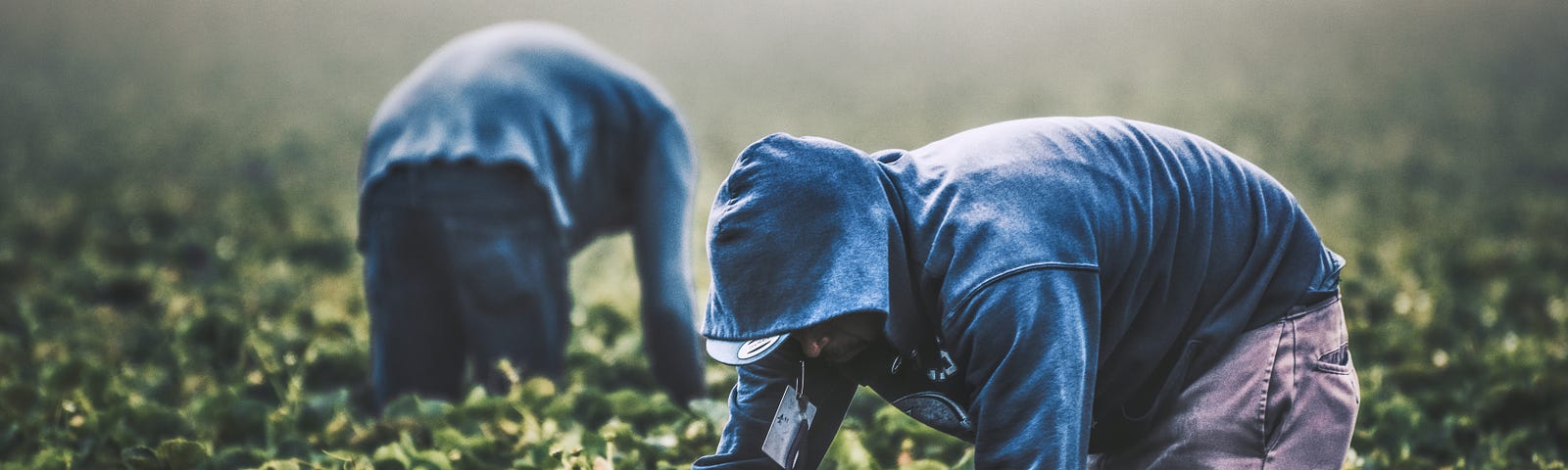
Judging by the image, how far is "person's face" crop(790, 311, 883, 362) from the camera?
1665 millimetres

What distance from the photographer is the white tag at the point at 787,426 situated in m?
1.92

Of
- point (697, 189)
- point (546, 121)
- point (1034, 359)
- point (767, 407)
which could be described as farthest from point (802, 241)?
point (697, 189)

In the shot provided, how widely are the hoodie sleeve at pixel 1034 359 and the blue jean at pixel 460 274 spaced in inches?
71.9

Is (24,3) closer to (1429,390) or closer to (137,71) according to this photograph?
(137,71)

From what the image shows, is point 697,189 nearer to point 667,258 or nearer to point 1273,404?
point 667,258

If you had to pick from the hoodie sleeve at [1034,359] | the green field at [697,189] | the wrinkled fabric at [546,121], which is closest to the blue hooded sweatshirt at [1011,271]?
the hoodie sleeve at [1034,359]

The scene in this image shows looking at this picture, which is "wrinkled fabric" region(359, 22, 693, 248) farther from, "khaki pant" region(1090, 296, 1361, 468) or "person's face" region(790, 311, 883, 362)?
"khaki pant" region(1090, 296, 1361, 468)

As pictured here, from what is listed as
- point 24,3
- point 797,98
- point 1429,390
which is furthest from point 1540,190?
point 24,3

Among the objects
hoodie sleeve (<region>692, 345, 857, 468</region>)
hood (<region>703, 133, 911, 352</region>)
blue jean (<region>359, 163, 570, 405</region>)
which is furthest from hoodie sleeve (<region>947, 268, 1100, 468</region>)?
blue jean (<region>359, 163, 570, 405</region>)

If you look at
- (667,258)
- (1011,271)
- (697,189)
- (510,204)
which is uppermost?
(1011,271)

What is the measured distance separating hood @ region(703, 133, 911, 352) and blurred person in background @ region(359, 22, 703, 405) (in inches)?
63.7

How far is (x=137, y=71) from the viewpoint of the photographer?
1767 cm

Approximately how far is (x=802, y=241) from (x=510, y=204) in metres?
1.73

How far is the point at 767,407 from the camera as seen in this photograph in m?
1.99
